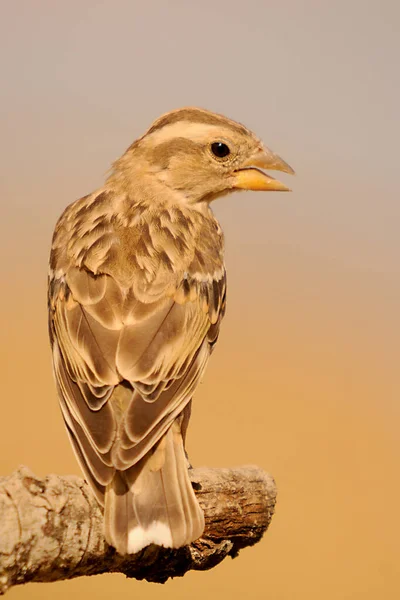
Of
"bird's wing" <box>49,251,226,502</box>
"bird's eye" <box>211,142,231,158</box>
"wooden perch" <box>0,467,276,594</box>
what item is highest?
"bird's eye" <box>211,142,231,158</box>

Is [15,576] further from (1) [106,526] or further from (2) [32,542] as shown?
(1) [106,526]

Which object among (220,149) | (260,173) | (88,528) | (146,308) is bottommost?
(88,528)

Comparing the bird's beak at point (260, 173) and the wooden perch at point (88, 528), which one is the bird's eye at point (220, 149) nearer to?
the bird's beak at point (260, 173)

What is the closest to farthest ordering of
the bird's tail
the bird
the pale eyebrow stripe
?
the bird's tail < the bird < the pale eyebrow stripe

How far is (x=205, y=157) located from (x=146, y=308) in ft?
4.62

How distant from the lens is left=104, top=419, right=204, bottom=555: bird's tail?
3.49 m

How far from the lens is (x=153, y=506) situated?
360 cm

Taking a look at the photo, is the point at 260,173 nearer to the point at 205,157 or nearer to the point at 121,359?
the point at 205,157

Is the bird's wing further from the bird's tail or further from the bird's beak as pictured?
the bird's beak

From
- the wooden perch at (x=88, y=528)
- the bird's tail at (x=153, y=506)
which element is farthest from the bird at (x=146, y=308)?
the wooden perch at (x=88, y=528)

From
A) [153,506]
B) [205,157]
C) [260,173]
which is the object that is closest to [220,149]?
[205,157]

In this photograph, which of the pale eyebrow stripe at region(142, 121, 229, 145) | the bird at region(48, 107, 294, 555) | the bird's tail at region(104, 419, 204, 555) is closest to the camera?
the bird's tail at region(104, 419, 204, 555)

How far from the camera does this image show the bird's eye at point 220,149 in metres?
5.24

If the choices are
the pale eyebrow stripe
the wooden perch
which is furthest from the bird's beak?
the wooden perch
